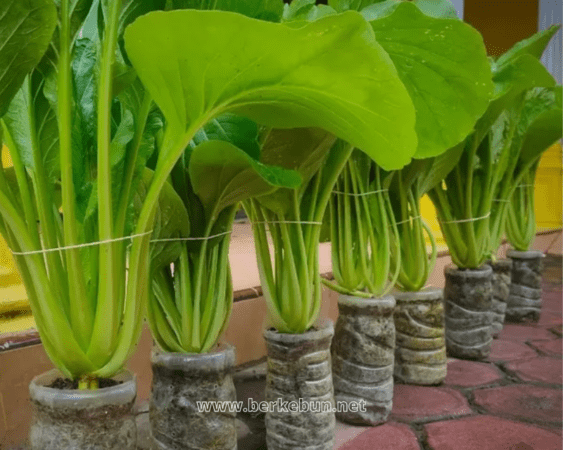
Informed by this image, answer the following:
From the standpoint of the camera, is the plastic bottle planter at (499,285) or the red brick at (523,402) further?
the plastic bottle planter at (499,285)

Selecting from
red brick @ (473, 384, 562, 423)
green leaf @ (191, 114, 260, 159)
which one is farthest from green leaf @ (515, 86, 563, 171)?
green leaf @ (191, 114, 260, 159)

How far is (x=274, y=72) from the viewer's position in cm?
44

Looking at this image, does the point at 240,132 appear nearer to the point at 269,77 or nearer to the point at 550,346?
the point at 269,77

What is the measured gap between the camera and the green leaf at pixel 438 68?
1.90ft

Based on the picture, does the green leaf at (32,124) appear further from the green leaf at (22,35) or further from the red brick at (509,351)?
the red brick at (509,351)

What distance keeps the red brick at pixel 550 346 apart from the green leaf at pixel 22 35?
1.31 m

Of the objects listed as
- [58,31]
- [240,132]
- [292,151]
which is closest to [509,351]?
[292,151]

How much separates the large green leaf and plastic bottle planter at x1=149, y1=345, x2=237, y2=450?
0.86 feet

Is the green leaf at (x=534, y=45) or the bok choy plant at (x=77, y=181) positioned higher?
the green leaf at (x=534, y=45)

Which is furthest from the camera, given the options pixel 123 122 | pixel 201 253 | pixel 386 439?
pixel 386 439

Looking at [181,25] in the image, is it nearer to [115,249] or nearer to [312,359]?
[115,249]

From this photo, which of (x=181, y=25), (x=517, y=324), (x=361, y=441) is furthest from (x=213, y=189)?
(x=517, y=324)

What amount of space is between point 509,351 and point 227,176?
106 centimetres

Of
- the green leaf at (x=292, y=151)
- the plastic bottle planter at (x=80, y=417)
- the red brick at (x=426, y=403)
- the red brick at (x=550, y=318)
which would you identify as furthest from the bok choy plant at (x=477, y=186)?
the plastic bottle planter at (x=80, y=417)
